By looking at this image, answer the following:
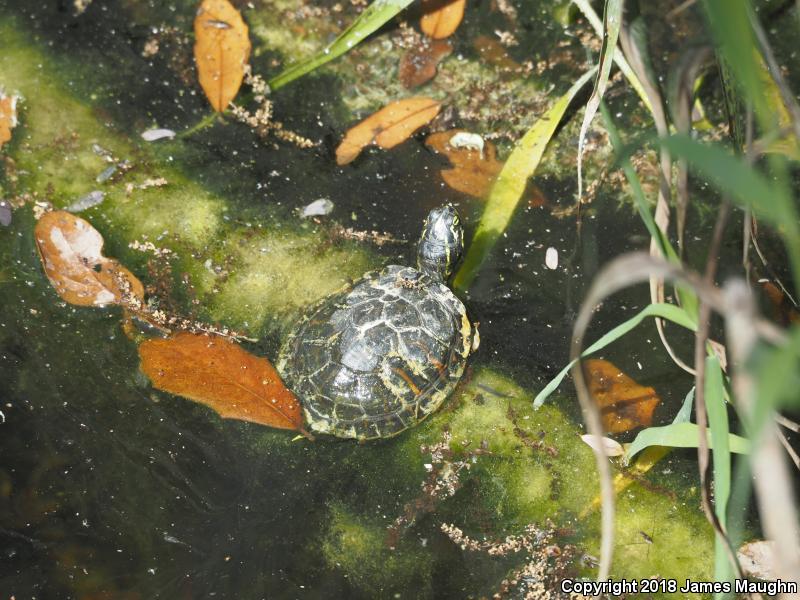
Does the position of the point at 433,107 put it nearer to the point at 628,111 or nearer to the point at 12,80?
the point at 628,111

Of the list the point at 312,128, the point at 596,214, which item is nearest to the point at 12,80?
the point at 312,128

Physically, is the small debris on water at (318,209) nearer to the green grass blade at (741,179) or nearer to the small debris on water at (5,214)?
the small debris on water at (5,214)

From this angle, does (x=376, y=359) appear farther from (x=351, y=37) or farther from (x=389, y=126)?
(x=351, y=37)

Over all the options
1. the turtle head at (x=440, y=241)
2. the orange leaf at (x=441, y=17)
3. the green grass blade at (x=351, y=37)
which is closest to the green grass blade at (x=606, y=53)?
the turtle head at (x=440, y=241)

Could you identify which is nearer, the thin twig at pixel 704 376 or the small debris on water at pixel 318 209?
the thin twig at pixel 704 376

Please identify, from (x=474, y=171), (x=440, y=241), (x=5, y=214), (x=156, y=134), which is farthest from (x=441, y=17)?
(x=5, y=214)

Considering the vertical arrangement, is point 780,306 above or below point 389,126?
below

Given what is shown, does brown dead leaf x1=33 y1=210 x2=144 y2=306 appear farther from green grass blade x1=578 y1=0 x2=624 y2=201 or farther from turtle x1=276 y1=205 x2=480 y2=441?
green grass blade x1=578 y1=0 x2=624 y2=201
